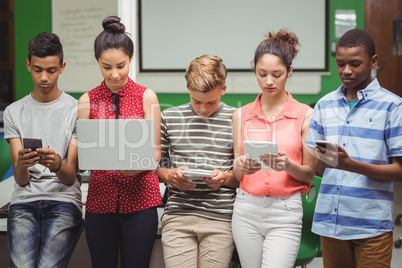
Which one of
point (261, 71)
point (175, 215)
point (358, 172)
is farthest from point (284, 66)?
point (175, 215)

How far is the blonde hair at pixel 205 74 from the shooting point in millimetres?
1715

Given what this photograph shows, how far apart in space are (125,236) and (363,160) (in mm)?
918

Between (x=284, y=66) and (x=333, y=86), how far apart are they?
11.2 ft

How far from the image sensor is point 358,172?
5.03 feet

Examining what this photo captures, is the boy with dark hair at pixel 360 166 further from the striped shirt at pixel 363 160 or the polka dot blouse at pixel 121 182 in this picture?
the polka dot blouse at pixel 121 182

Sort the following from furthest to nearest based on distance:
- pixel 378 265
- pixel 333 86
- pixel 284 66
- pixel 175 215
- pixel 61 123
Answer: pixel 333 86 < pixel 61 123 < pixel 175 215 < pixel 284 66 < pixel 378 265

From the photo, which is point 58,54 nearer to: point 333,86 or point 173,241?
point 173,241

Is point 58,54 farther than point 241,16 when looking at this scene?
No

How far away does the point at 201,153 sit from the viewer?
5.88 feet

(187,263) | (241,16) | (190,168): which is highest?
(241,16)

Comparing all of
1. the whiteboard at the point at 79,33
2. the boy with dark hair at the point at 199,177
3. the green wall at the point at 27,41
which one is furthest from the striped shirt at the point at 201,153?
the whiteboard at the point at 79,33

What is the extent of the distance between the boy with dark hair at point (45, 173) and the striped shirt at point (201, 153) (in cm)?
41

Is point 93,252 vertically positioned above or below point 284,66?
below

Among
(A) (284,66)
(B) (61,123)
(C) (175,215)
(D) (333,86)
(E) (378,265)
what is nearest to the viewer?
(E) (378,265)
